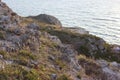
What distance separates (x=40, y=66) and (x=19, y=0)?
95008mm

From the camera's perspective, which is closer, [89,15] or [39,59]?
[39,59]

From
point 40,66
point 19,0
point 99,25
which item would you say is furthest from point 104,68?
point 19,0

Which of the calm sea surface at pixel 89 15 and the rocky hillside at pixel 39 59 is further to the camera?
the calm sea surface at pixel 89 15

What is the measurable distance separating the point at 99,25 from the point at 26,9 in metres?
26.2

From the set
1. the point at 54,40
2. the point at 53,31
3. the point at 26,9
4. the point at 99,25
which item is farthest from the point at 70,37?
the point at 26,9

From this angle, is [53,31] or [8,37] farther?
[53,31]

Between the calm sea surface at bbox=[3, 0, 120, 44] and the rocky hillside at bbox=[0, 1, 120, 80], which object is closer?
the rocky hillside at bbox=[0, 1, 120, 80]

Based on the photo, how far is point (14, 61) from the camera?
54.3 ft

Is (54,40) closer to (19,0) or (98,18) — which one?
(98,18)

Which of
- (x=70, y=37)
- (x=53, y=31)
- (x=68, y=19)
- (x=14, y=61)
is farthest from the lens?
(x=68, y=19)

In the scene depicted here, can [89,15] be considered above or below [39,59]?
below

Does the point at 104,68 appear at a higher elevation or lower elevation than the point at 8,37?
lower

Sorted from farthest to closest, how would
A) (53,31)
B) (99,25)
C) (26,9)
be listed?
(26,9)
(99,25)
(53,31)

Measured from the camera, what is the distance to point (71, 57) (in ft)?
64.3
